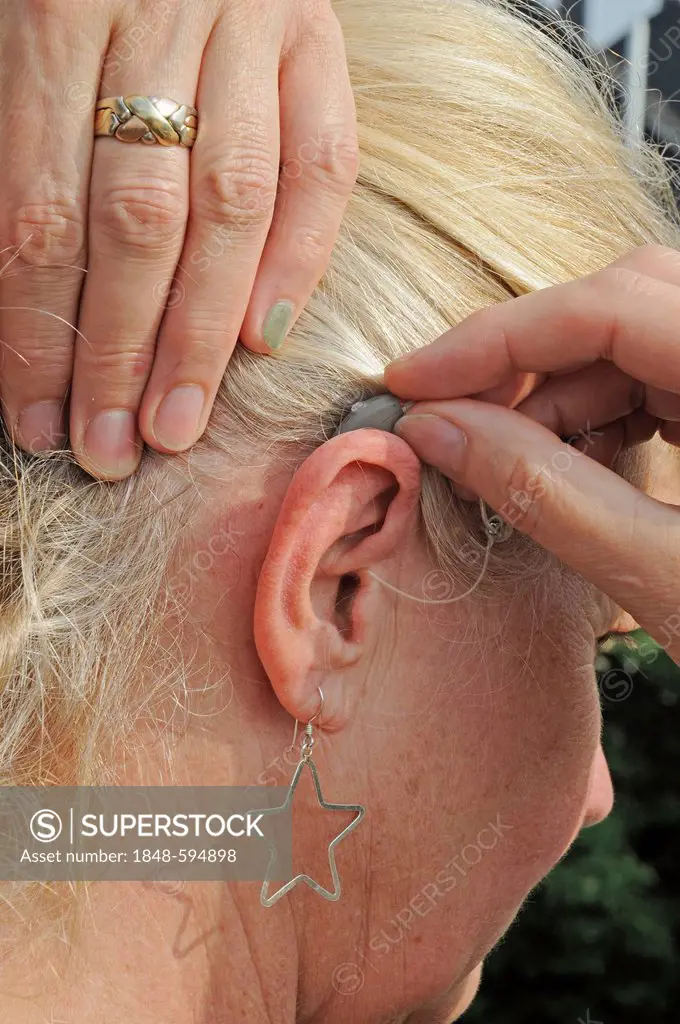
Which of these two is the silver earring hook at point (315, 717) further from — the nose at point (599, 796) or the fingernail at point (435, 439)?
the nose at point (599, 796)

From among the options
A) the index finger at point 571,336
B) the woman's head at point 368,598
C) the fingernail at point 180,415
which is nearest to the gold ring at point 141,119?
the woman's head at point 368,598

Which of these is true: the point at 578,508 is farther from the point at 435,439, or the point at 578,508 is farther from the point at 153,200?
the point at 153,200

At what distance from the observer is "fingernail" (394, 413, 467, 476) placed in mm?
1269

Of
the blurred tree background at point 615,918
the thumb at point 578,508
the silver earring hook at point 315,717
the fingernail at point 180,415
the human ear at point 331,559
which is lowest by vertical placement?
the blurred tree background at point 615,918

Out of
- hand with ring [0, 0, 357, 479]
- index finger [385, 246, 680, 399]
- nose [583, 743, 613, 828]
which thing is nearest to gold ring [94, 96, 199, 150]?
hand with ring [0, 0, 357, 479]

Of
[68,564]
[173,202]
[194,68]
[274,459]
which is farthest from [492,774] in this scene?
[194,68]

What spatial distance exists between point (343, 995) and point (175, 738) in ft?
1.78

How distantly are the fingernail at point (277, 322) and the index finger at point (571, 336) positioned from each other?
15 cm

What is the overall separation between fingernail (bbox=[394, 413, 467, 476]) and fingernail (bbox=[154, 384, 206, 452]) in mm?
269

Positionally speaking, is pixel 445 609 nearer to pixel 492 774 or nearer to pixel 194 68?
pixel 492 774

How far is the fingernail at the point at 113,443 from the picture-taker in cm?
126

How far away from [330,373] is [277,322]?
0.36 feet

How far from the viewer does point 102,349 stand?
3.98 ft

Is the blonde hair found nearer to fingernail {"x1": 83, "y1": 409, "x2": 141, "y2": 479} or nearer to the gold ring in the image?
fingernail {"x1": 83, "y1": 409, "x2": 141, "y2": 479}
